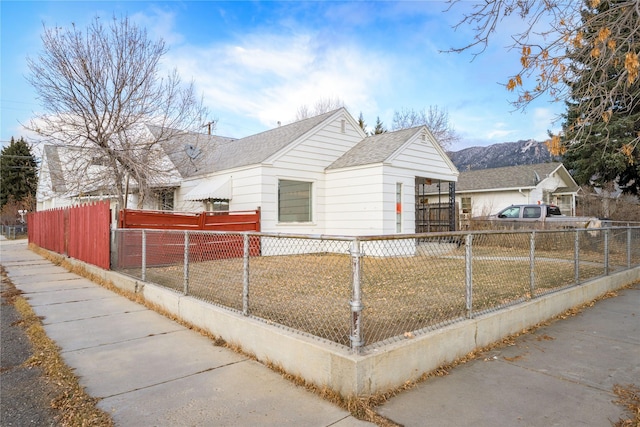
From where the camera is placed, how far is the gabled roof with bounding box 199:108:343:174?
12070 millimetres

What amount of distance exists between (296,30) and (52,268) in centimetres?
1002

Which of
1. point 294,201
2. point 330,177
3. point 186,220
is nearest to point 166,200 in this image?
point 186,220

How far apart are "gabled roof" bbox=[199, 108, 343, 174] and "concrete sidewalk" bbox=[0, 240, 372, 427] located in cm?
701

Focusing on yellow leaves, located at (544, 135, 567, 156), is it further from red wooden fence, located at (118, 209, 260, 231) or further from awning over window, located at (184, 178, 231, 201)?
awning over window, located at (184, 178, 231, 201)

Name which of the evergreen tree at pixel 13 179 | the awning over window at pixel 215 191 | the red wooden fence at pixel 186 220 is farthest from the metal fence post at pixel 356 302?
the evergreen tree at pixel 13 179

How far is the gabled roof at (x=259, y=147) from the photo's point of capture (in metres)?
12.1

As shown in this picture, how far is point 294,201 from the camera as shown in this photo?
12.2 m

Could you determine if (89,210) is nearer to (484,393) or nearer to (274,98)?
(484,393)

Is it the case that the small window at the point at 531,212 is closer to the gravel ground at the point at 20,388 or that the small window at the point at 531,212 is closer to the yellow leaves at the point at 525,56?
the yellow leaves at the point at 525,56

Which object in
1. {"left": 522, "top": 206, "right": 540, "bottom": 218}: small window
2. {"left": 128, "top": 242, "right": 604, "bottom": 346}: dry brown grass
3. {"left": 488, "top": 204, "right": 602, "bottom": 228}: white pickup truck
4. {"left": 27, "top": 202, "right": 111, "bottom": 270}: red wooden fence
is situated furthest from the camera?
{"left": 522, "top": 206, "right": 540, "bottom": 218}: small window

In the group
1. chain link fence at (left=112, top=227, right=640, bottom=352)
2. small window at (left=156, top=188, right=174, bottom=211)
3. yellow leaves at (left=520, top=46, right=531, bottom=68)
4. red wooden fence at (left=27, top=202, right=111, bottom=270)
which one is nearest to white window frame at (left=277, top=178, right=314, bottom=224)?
chain link fence at (left=112, top=227, right=640, bottom=352)

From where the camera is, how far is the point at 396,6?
7.31m

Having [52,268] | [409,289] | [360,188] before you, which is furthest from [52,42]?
[409,289]

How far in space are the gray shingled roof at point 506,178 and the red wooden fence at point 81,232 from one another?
63.9 ft
